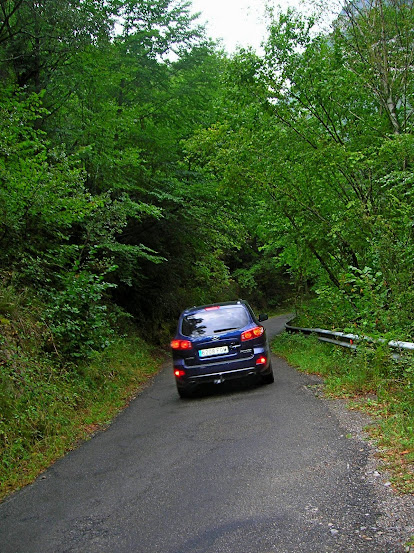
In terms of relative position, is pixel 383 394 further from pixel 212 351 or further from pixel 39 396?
pixel 39 396

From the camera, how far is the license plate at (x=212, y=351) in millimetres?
8930

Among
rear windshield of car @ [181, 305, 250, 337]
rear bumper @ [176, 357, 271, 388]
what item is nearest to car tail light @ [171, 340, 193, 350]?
rear windshield of car @ [181, 305, 250, 337]

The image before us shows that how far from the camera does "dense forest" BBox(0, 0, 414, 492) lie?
9.34 m

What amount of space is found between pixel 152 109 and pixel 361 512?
47.6 ft

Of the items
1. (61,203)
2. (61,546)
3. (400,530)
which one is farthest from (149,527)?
(61,203)

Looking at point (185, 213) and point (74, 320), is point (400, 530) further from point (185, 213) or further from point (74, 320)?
point (185, 213)

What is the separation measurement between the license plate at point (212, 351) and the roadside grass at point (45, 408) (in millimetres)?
1909

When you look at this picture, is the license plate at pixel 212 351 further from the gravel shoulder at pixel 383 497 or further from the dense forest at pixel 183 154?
the gravel shoulder at pixel 383 497

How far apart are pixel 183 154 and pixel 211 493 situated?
14553 mm

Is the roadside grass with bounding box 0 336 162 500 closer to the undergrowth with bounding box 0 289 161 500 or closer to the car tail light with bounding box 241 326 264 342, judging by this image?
the undergrowth with bounding box 0 289 161 500

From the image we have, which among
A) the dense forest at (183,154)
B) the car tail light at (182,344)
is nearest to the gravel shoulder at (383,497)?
the dense forest at (183,154)

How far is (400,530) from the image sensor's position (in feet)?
10.6

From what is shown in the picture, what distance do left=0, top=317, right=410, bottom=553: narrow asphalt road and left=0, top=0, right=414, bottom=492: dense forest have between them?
1.79 m

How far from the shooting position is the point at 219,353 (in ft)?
29.3
